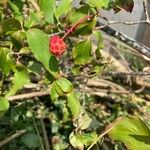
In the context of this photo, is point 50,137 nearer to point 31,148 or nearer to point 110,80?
point 31,148

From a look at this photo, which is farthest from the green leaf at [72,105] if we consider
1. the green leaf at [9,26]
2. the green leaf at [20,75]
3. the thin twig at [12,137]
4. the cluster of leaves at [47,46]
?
the thin twig at [12,137]

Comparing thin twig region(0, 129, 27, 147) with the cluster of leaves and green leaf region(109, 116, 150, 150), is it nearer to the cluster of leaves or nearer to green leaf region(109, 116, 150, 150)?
the cluster of leaves

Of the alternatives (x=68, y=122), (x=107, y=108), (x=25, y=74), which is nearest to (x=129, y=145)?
(x=25, y=74)

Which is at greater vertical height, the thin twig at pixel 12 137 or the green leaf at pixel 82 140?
the green leaf at pixel 82 140

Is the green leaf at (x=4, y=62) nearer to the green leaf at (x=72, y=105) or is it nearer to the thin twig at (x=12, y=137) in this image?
the green leaf at (x=72, y=105)

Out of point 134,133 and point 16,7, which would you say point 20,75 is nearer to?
point 16,7

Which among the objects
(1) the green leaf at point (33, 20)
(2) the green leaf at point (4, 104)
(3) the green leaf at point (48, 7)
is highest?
(3) the green leaf at point (48, 7)
